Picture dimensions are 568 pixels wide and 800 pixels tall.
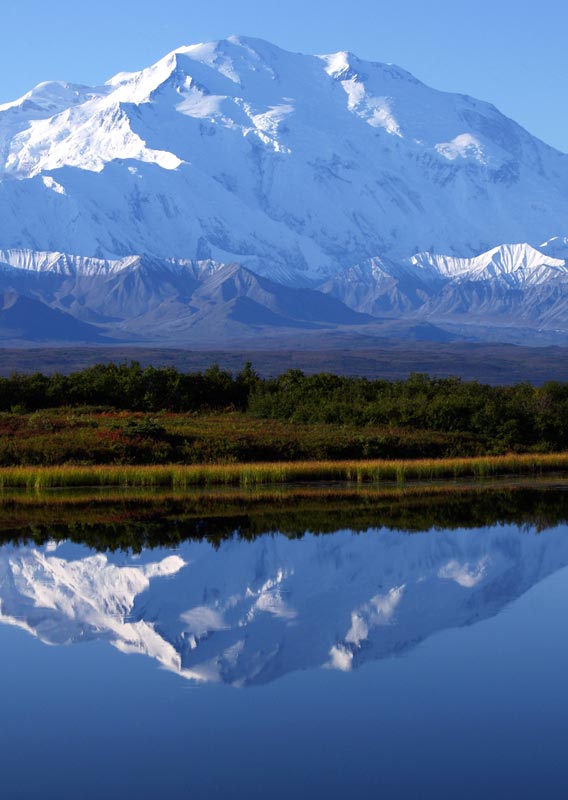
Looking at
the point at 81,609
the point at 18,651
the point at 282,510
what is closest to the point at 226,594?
the point at 81,609

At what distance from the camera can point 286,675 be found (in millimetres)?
17172

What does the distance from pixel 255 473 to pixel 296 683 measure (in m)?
21.9

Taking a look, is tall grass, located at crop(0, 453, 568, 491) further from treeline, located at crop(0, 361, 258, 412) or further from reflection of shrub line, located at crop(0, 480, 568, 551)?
treeline, located at crop(0, 361, 258, 412)

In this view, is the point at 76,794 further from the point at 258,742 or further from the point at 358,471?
the point at 358,471

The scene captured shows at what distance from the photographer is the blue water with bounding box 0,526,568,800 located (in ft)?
45.2

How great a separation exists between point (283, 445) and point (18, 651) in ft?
83.3

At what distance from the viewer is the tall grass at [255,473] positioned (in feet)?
124

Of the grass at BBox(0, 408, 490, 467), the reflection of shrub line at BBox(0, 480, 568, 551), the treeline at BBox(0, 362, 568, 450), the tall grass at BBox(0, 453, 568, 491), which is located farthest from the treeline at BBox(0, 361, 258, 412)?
the reflection of shrub line at BBox(0, 480, 568, 551)

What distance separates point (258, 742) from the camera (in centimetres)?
1467

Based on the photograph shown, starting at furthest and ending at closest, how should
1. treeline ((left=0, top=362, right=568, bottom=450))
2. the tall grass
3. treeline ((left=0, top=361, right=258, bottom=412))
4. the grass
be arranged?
treeline ((left=0, top=361, right=258, bottom=412)), treeline ((left=0, top=362, right=568, bottom=450)), the grass, the tall grass

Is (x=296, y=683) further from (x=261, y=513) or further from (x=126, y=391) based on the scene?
(x=126, y=391)

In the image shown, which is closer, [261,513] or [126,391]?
[261,513]

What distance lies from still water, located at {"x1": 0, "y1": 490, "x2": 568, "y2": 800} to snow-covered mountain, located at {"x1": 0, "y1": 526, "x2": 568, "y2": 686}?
0.05 metres

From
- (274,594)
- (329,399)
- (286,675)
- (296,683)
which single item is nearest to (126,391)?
(329,399)
